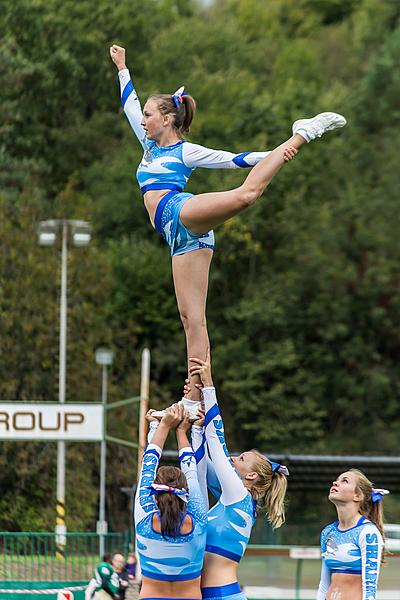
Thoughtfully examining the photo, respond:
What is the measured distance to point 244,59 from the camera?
4494 cm

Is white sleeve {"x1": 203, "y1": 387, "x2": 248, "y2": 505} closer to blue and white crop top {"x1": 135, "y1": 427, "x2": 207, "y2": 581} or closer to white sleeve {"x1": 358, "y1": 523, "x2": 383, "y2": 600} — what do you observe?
blue and white crop top {"x1": 135, "y1": 427, "x2": 207, "y2": 581}

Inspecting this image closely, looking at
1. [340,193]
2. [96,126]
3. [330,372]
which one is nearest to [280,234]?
[340,193]

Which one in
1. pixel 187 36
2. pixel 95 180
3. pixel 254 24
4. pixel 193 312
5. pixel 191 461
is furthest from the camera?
pixel 254 24

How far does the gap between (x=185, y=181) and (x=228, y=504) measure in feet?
6.04

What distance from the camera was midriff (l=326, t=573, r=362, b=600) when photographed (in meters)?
7.01

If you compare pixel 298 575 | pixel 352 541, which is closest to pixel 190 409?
pixel 352 541

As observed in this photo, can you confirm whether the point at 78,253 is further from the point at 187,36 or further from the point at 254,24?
the point at 254,24

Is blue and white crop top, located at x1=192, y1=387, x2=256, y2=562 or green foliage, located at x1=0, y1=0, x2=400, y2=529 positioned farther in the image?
green foliage, located at x1=0, y1=0, x2=400, y2=529

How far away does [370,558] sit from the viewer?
6.88m

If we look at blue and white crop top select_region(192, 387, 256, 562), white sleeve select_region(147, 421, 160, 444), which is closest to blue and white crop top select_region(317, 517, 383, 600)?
blue and white crop top select_region(192, 387, 256, 562)

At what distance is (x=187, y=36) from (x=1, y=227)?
48.4ft

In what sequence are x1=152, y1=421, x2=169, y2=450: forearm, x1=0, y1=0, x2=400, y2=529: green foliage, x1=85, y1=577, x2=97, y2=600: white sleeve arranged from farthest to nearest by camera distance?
x1=0, y1=0, x2=400, y2=529: green foliage < x1=85, y1=577, x2=97, y2=600: white sleeve < x1=152, y1=421, x2=169, y2=450: forearm

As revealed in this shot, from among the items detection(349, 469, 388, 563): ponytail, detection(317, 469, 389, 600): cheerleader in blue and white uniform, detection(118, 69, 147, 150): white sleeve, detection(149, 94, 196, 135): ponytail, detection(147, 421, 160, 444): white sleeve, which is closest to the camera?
detection(147, 421, 160, 444): white sleeve

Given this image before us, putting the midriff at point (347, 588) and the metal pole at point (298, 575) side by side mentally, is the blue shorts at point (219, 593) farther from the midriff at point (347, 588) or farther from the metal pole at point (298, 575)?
the metal pole at point (298, 575)
